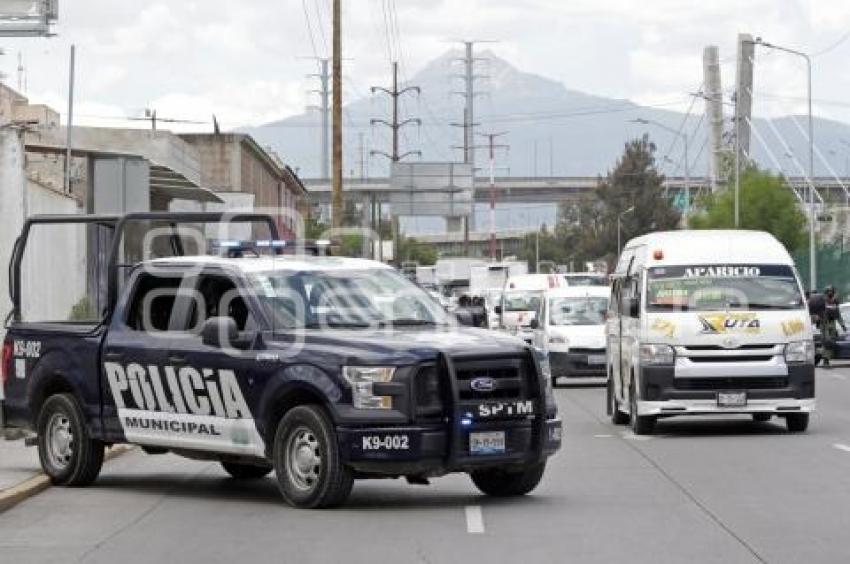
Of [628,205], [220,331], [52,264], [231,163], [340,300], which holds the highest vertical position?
[628,205]

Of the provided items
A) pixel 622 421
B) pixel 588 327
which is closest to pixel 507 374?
pixel 622 421

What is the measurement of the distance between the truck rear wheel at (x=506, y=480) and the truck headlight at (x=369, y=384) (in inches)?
54.9

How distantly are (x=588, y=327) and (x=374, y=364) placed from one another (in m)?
21.3

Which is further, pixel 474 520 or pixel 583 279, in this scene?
pixel 583 279

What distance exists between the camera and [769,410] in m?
21.0

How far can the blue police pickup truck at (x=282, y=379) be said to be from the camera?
1340 centimetres

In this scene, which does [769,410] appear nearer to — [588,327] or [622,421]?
[622,421]

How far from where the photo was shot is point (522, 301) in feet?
166

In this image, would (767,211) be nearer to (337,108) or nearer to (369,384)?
(337,108)

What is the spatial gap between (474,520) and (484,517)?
0.24m

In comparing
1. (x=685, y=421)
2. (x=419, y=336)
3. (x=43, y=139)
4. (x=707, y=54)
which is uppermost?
(x=707, y=54)

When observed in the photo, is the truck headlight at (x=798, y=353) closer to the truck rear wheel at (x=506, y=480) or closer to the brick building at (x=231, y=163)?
the truck rear wheel at (x=506, y=480)

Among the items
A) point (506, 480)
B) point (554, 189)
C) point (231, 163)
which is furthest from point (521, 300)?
point (554, 189)

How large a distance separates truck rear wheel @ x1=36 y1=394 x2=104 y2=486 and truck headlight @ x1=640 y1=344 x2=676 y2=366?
7567 mm
